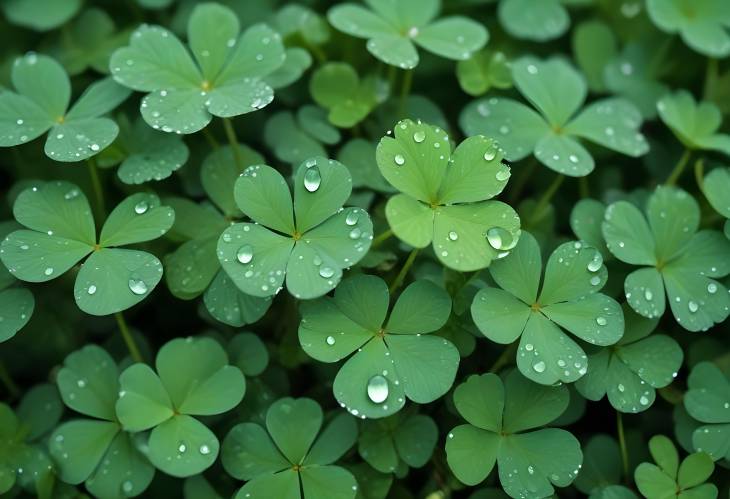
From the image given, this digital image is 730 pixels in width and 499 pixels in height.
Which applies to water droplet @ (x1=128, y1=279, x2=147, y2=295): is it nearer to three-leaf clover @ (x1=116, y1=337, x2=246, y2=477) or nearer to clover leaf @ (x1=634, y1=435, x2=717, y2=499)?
three-leaf clover @ (x1=116, y1=337, x2=246, y2=477)

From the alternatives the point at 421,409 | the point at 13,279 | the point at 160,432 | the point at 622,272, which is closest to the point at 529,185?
the point at 622,272

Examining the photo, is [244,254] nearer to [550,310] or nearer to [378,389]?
[378,389]

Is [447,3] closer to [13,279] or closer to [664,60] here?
[664,60]

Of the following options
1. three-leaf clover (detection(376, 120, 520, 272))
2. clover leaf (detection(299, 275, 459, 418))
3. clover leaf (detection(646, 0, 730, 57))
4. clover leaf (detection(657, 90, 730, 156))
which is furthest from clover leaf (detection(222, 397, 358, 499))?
clover leaf (detection(646, 0, 730, 57))

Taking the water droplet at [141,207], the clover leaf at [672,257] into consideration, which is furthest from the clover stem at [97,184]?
the clover leaf at [672,257]

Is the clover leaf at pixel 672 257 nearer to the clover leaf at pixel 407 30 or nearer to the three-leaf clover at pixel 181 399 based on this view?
the clover leaf at pixel 407 30

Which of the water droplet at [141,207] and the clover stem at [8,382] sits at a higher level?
the water droplet at [141,207]
